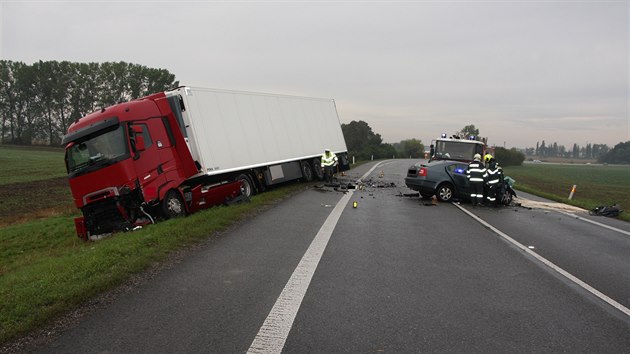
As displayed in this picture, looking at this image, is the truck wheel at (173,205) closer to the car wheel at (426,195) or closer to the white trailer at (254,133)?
the white trailer at (254,133)

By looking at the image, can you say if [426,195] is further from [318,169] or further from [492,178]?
[318,169]

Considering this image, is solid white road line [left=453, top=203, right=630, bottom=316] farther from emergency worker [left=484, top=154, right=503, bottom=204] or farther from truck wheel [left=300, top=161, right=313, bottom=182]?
truck wheel [left=300, top=161, right=313, bottom=182]

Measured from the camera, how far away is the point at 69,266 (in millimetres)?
5848

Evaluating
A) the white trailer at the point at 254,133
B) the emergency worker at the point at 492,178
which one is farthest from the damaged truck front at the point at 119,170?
the emergency worker at the point at 492,178

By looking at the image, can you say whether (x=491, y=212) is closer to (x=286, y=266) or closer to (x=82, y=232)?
(x=286, y=266)

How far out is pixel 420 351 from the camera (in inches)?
141

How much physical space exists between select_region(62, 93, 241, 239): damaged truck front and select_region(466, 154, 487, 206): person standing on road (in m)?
8.58

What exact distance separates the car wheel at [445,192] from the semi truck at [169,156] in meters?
5.89

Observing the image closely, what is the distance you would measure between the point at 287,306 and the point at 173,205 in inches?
288

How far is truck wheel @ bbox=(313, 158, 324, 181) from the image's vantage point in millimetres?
20297

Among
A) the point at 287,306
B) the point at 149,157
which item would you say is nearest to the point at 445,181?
the point at 149,157

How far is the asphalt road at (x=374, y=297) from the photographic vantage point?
3.75 metres

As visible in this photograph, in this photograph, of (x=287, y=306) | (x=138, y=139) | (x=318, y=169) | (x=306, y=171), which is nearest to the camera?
(x=287, y=306)

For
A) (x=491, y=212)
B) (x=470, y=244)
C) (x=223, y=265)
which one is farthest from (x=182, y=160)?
(x=491, y=212)
